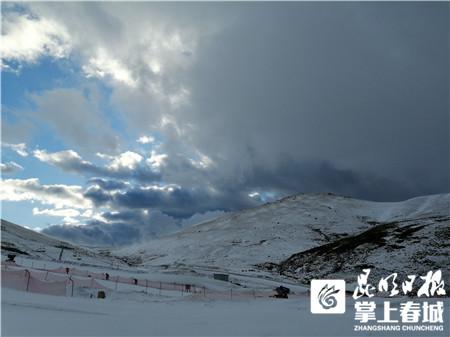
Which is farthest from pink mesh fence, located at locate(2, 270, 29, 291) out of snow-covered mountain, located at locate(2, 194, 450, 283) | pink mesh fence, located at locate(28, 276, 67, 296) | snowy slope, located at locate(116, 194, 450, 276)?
snowy slope, located at locate(116, 194, 450, 276)

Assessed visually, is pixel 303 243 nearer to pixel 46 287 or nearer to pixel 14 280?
pixel 46 287

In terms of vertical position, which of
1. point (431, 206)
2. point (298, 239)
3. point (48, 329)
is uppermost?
point (431, 206)

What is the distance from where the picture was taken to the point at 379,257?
72.1m

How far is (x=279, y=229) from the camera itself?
478 ft

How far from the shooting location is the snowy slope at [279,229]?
4451 inches

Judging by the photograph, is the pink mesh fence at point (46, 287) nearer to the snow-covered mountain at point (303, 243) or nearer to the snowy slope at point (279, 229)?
the snow-covered mountain at point (303, 243)

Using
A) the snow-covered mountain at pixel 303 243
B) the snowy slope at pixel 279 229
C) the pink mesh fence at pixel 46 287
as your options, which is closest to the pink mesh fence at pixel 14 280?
the pink mesh fence at pixel 46 287

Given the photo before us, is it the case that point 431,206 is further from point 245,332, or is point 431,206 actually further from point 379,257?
point 245,332

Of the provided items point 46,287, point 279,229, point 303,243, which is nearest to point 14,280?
point 46,287

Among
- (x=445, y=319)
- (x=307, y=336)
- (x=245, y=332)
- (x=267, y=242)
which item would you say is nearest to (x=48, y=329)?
(x=245, y=332)

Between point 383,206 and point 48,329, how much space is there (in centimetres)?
17578

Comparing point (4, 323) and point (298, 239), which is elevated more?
point (298, 239)

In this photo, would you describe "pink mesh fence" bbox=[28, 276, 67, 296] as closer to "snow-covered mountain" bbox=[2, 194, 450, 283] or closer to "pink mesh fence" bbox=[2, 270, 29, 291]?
"pink mesh fence" bbox=[2, 270, 29, 291]

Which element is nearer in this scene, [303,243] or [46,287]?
[46,287]
